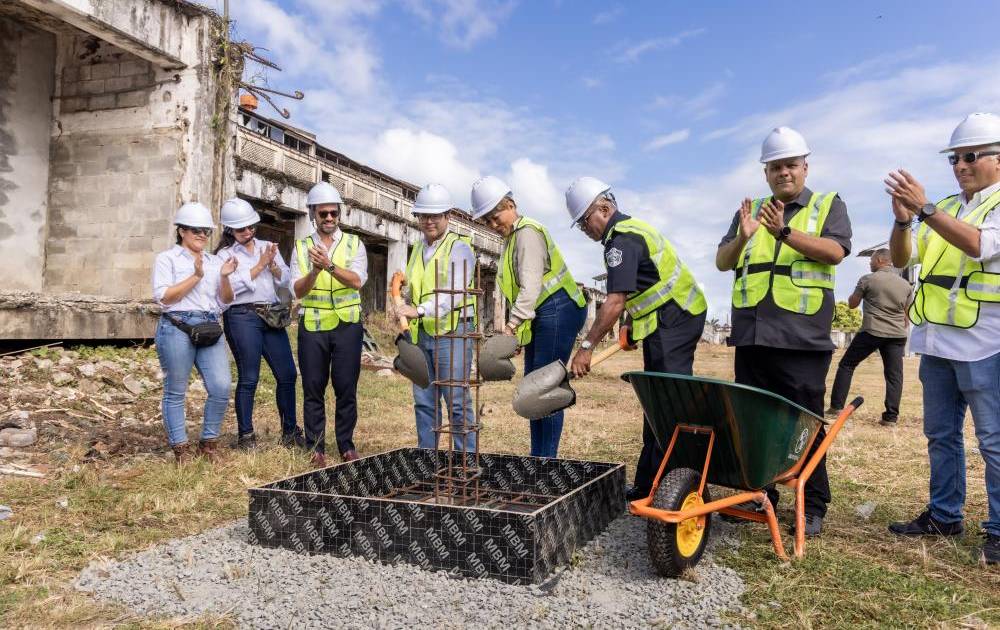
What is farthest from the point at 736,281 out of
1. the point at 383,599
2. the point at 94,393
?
the point at 94,393

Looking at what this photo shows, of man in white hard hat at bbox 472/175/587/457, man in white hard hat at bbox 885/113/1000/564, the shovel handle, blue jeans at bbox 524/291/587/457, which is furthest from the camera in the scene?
the shovel handle

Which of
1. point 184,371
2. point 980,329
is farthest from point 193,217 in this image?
point 980,329

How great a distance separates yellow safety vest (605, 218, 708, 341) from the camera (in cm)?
380

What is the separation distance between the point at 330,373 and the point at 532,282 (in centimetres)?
171

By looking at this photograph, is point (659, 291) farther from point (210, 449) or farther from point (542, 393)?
point (210, 449)

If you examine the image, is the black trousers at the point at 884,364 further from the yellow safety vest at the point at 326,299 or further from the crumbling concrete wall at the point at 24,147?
the crumbling concrete wall at the point at 24,147

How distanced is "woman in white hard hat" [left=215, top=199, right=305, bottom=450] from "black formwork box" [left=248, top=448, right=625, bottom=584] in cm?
158

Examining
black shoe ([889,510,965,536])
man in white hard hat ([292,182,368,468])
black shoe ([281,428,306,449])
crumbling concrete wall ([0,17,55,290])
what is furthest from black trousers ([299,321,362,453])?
crumbling concrete wall ([0,17,55,290])

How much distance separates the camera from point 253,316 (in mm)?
5168

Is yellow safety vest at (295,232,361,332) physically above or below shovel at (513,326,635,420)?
above

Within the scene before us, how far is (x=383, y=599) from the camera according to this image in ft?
8.80

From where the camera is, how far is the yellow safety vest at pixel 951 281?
310 cm

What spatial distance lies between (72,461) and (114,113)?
22.2 feet

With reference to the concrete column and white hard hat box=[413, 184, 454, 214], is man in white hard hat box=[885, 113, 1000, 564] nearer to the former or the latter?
white hard hat box=[413, 184, 454, 214]
